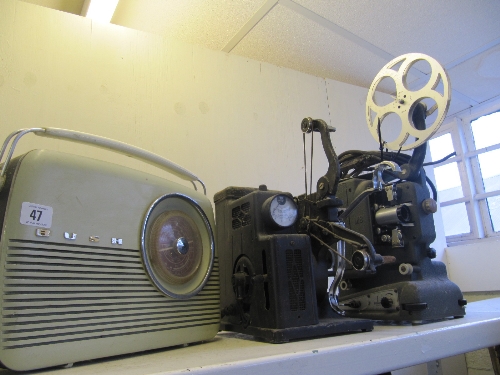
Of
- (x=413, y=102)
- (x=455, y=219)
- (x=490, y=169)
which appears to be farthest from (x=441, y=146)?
(x=413, y=102)

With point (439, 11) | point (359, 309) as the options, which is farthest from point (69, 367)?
point (439, 11)

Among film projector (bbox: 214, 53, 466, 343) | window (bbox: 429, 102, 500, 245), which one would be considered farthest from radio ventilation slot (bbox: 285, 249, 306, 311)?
window (bbox: 429, 102, 500, 245)

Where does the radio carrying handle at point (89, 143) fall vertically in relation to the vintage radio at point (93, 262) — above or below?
above

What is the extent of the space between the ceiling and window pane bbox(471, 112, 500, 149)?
63 centimetres

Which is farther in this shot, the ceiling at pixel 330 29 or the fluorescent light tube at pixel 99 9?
the ceiling at pixel 330 29

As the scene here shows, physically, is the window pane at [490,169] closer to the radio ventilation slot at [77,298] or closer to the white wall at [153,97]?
the white wall at [153,97]

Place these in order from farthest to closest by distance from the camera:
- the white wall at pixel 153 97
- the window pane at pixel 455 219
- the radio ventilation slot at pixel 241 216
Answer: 1. the window pane at pixel 455 219
2. the white wall at pixel 153 97
3. the radio ventilation slot at pixel 241 216

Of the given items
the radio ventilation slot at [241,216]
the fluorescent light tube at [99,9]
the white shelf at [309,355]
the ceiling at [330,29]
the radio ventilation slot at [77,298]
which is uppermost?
the ceiling at [330,29]

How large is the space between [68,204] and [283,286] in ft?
1.48

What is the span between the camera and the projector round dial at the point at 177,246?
0.81 meters

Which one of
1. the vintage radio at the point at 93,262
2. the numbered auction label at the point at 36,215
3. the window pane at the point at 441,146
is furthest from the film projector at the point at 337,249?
the window pane at the point at 441,146

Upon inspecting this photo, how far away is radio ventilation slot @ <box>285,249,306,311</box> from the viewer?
827mm

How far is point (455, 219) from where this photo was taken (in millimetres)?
2852

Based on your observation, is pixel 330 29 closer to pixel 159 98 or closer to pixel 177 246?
pixel 159 98
